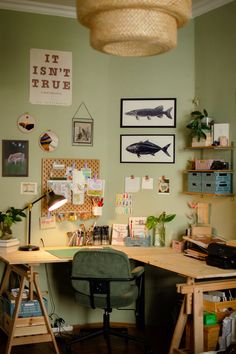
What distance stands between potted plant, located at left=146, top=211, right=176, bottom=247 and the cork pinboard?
526 millimetres

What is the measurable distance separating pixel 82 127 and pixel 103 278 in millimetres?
1463

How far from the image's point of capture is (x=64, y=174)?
178 inches

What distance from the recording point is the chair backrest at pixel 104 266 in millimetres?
3684

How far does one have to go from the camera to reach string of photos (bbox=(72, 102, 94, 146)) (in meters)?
4.56

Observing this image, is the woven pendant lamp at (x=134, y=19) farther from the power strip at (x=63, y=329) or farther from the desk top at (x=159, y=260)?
the power strip at (x=63, y=329)

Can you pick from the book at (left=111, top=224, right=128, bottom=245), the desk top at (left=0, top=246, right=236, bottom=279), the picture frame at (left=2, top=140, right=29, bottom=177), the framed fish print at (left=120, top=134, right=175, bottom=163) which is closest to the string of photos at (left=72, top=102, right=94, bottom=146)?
the framed fish print at (left=120, top=134, right=175, bottom=163)

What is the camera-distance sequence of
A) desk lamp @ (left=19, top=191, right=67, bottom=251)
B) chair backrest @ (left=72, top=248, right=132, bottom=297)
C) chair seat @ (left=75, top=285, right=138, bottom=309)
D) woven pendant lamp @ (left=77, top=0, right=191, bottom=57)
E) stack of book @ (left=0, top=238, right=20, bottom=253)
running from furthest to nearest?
desk lamp @ (left=19, top=191, right=67, bottom=251)
stack of book @ (left=0, top=238, right=20, bottom=253)
chair seat @ (left=75, top=285, right=138, bottom=309)
chair backrest @ (left=72, top=248, right=132, bottom=297)
woven pendant lamp @ (left=77, top=0, right=191, bottom=57)

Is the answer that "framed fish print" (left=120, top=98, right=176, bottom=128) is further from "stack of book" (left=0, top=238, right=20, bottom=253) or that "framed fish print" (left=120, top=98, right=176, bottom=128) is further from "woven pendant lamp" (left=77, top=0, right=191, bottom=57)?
"woven pendant lamp" (left=77, top=0, right=191, bottom=57)

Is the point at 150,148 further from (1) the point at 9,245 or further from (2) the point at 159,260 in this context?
(1) the point at 9,245

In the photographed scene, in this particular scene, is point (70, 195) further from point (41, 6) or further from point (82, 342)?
point (41, 6)

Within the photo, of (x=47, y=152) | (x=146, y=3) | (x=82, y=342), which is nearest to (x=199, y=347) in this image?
(x=82, y=342)

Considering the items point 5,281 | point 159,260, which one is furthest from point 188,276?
point 5,281

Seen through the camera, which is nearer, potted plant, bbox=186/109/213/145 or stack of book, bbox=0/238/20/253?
stack of book, bbox=0/238/20/253

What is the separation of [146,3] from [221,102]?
237 cm
